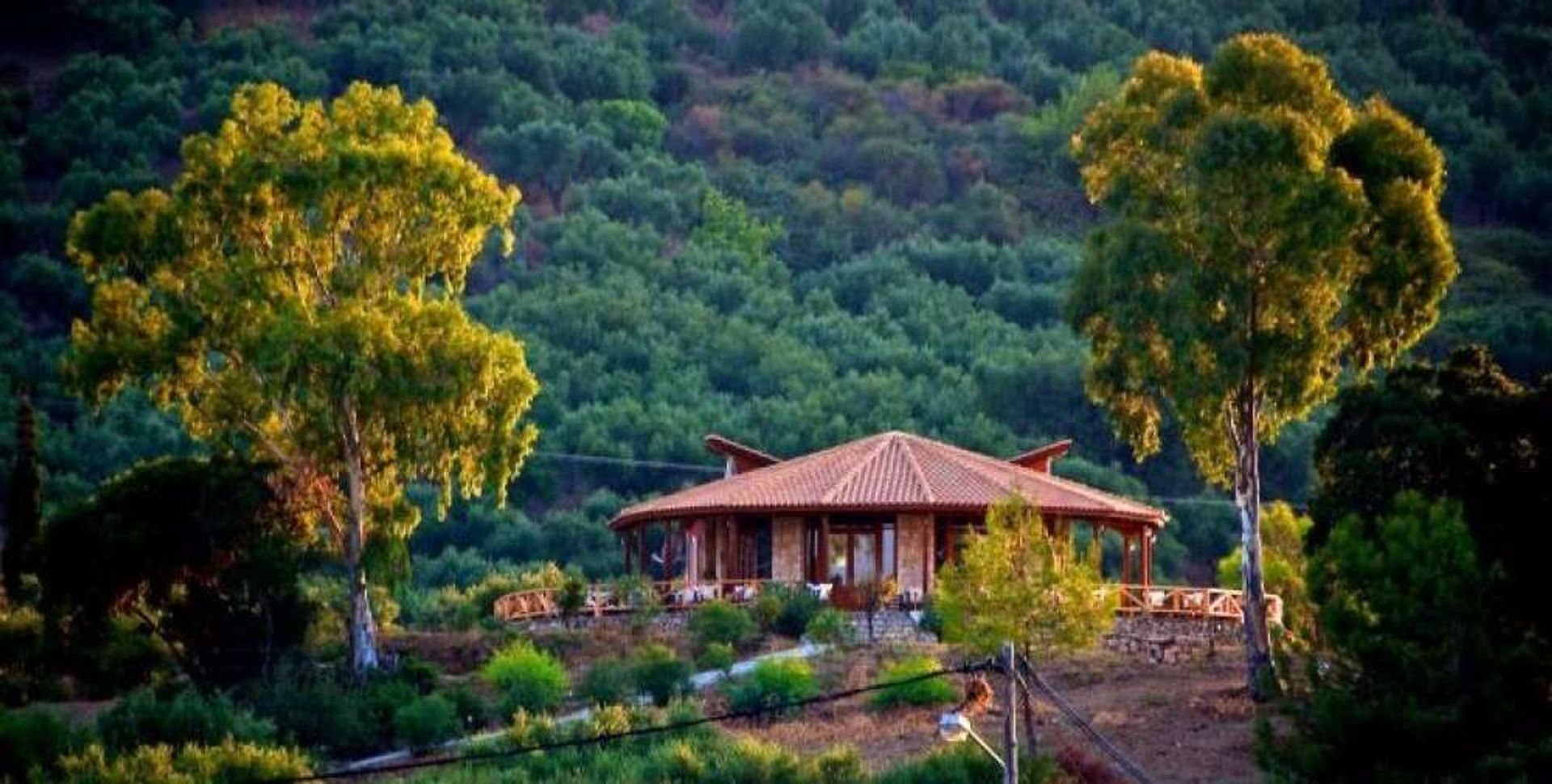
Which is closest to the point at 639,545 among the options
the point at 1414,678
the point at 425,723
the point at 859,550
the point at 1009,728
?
the point at 859,550

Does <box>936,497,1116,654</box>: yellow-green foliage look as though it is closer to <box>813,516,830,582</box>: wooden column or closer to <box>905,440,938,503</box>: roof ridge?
<box>905,440,938,503</box>: roof ridge

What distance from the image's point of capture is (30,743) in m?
46.0

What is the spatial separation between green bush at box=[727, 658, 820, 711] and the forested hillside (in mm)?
33032

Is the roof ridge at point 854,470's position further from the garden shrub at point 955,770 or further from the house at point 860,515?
the garden shrub at point 955,770

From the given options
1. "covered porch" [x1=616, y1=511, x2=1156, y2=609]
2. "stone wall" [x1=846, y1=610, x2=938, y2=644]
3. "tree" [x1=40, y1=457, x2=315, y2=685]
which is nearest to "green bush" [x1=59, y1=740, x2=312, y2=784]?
"tree" [x1=40, y1=457, x2=315, y2=685]

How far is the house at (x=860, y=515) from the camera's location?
56.9 metres

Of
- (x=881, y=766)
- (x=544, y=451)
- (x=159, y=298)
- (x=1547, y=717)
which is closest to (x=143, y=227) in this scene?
(x=159, y=298)

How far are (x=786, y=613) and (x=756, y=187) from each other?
82.0 meters

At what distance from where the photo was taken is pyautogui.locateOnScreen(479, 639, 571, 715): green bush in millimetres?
49281

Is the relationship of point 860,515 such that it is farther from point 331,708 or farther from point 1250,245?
point 1250,245

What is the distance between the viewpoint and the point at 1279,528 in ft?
199

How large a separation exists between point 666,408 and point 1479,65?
6949cm

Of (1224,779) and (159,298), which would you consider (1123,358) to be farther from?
(159,298)

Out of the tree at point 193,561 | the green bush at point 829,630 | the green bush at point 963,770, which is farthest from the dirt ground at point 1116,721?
A: the tree at point 193,561
